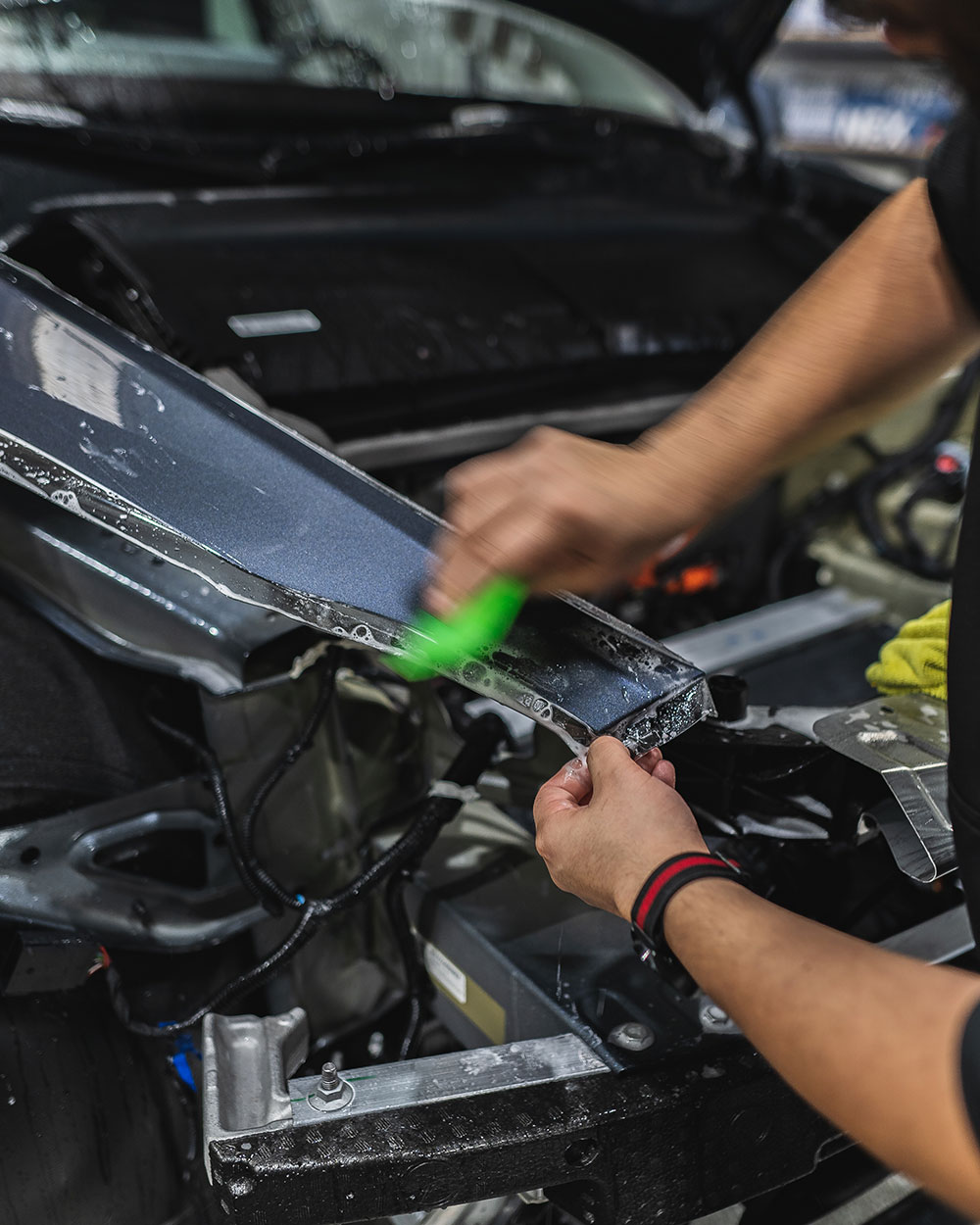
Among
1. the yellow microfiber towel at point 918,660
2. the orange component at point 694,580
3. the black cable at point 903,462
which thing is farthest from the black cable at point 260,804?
the black cable at point 903,462

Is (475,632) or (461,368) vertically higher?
(461,368)

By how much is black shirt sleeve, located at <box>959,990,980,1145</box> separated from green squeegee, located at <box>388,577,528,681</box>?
47cm

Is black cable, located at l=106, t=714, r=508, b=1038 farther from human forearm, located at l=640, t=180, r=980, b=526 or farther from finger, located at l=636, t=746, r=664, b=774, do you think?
human forearm, located at l=640, t=180, r=980, b=526

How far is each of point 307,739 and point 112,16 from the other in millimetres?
1441

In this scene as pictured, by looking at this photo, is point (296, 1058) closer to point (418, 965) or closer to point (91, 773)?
point (418, 965)

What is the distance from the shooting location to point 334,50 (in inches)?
80.7

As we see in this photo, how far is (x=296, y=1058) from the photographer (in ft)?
3.59

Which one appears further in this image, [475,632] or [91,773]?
[91,773]

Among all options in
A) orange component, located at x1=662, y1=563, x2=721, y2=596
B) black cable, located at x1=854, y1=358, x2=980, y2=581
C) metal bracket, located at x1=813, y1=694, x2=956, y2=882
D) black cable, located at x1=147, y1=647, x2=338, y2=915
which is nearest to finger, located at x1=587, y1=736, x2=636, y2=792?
metal bracket, located at x1=813, y1=694, x2=956, y2=882

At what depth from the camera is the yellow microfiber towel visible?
108cm

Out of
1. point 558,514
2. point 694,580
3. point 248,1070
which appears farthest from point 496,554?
point 694,580

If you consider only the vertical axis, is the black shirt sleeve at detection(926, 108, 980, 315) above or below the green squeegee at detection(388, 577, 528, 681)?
above

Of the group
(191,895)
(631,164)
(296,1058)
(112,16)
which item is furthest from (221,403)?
(631,164)

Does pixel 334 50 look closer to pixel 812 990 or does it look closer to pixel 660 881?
pixel 660 881
